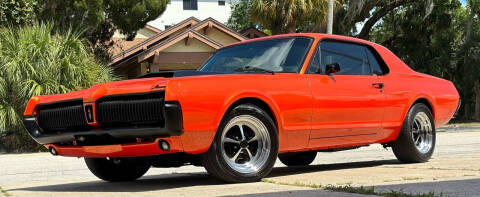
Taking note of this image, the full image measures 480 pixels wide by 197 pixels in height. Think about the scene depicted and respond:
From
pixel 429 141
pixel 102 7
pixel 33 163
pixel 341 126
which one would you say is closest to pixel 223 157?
pixel 341 126

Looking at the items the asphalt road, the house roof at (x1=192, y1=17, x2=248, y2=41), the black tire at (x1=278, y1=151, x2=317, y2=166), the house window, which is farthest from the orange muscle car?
the house window

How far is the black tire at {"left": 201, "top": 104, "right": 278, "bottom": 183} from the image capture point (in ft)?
20.7

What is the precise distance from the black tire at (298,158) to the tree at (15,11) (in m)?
15.1

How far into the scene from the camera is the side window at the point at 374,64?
27.8 feet

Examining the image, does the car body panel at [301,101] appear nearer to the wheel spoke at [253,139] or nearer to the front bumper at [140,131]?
the front bumper at [140,131]

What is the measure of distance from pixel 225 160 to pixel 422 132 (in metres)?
3.49

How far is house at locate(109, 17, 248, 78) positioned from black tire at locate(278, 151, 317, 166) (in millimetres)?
18217

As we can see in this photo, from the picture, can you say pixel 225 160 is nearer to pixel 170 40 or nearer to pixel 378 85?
pixel 378 85

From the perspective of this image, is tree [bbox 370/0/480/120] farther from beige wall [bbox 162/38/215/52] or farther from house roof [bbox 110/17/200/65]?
beige wall [bbox 162/38/215/52]

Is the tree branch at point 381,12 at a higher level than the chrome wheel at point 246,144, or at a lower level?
lower

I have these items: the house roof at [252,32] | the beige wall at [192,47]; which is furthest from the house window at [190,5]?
the beige wall at [192,47]

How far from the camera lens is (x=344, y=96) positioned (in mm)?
7613

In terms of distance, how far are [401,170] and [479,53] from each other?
1084 inches

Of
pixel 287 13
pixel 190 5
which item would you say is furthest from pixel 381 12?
pixel 190 5
